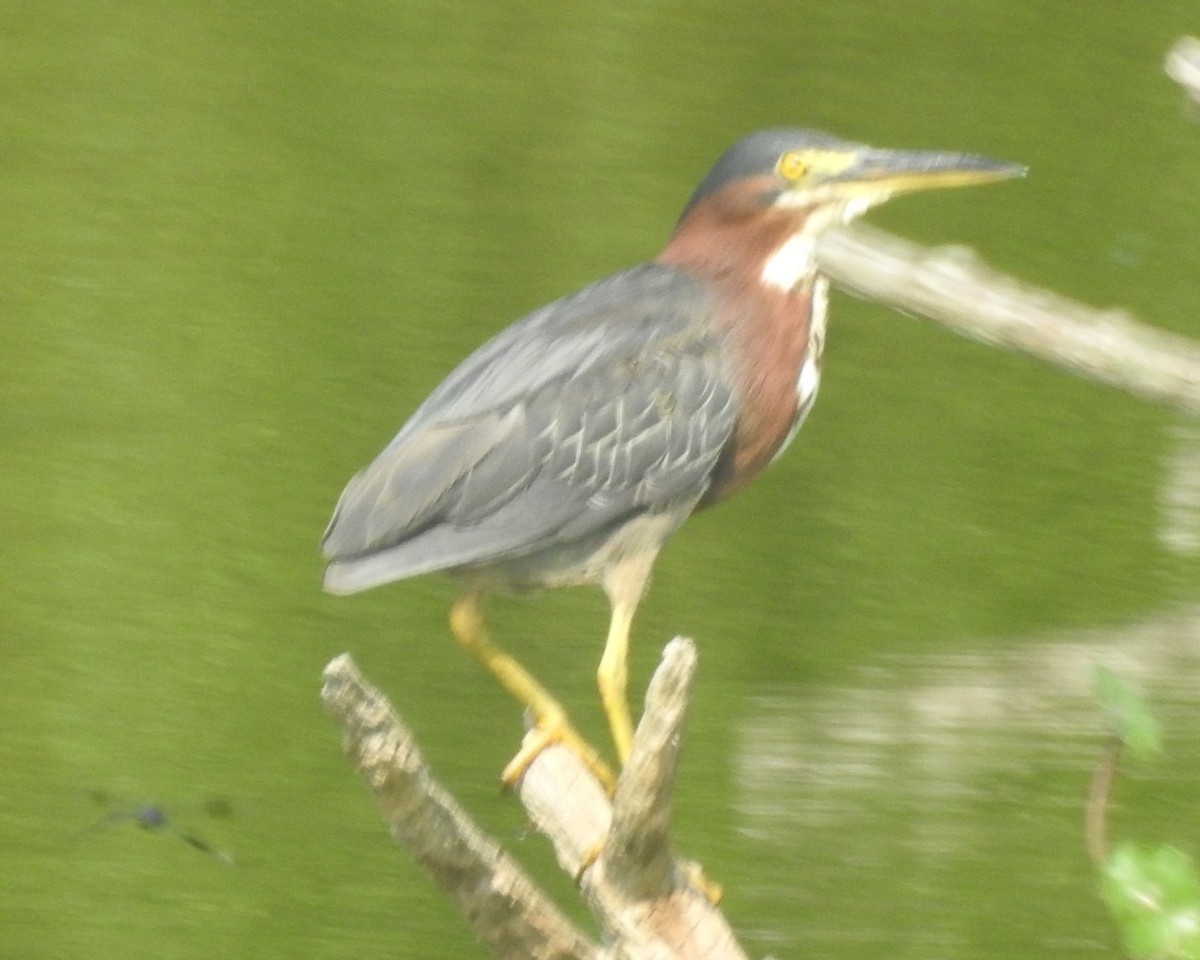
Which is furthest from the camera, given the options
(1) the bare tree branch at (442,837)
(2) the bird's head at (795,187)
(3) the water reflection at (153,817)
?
(3) the water reflection at (153,817)

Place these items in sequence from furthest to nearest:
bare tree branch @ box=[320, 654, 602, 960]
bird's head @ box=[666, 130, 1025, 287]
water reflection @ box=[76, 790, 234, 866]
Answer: water reflection @ box=[76, 790, 234, 866] < bird's head @ box=[666, 130, 1025, 287] < bare tree branch @ box=[320, 654, 602, 960]

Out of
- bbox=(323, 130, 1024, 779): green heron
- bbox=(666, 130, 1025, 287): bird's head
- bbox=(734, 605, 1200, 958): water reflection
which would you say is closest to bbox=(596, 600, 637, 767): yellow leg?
bbox=(323, 130, 1024, 779): green heron

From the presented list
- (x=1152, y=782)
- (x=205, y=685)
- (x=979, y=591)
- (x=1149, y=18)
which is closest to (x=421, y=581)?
(x=205, y=685)

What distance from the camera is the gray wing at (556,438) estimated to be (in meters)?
1.51

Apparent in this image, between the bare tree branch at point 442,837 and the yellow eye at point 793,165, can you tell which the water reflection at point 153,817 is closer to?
the bare tree branch at point 442,837

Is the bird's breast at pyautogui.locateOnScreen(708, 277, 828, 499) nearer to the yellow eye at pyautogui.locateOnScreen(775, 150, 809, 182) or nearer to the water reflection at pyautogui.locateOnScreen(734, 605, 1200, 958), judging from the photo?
the yellow eye at pyautogui.locateOnScreen(775, 150, 809, 182)

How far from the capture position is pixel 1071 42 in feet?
6.63

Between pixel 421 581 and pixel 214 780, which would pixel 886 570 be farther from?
pixel 214 780

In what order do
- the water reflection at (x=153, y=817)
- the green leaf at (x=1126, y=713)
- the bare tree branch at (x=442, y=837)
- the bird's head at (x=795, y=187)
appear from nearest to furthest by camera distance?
the bare tree branch at (x=442, y=837) → the green leaf at (x=1126, y=713) → the bird's head at (x=795, y=187) → the water reflection at (x=153, y=817)

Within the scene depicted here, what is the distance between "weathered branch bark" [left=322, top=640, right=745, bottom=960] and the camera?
4.15 feet

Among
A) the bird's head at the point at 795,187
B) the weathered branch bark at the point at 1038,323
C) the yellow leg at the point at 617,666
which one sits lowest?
the yellow leg at the point at 617,666

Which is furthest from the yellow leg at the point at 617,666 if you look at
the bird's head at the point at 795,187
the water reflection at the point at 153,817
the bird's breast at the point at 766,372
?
the water reflection at the point at 153,817

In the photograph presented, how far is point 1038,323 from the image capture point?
62.2 inches

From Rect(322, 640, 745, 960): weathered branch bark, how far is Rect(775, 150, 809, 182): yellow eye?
51 cm
